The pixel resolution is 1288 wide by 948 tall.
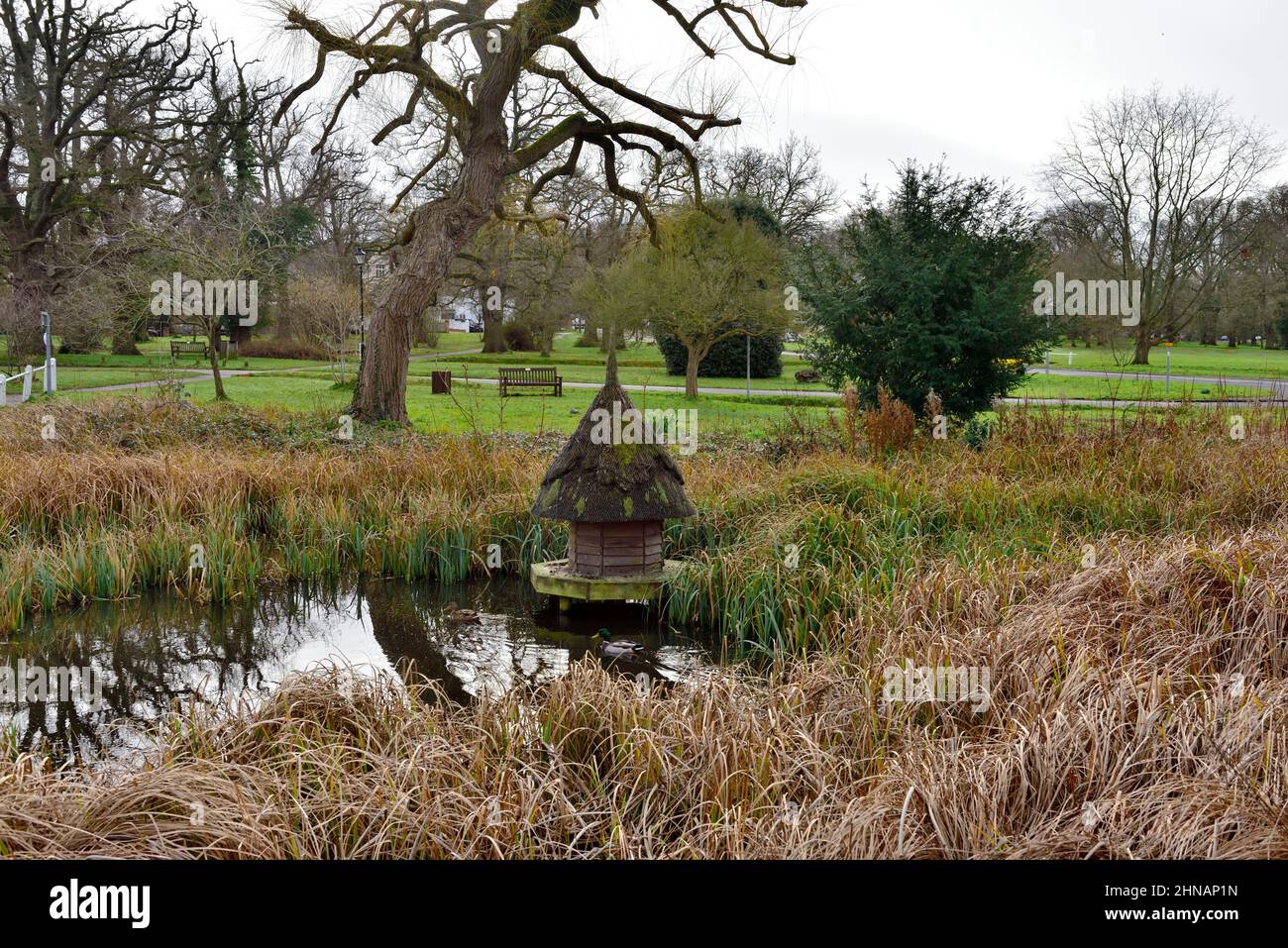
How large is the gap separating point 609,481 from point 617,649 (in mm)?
1277

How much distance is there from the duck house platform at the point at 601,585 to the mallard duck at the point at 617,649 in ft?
1.89

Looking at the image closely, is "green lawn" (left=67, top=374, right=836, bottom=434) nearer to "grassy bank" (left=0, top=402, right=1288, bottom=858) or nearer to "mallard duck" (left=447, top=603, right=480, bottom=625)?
"grassy bank" (left=0, top=402, right=1288, bottom=858)

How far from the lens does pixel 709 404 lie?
73.2 feet

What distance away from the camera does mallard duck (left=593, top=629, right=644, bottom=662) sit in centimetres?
674

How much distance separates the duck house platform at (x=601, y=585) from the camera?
25.1ft

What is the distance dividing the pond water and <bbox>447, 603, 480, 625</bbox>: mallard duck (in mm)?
20

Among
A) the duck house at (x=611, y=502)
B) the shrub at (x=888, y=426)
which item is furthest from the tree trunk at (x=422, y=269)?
the duck house at (x=611, y=502)

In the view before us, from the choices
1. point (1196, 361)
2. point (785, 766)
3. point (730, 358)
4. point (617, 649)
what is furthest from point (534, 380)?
point (1196, 361)

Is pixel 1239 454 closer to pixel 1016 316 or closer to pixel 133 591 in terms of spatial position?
pixel 1016 316

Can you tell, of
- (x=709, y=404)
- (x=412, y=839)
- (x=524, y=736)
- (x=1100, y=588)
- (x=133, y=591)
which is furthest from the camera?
(x=709, y=404)

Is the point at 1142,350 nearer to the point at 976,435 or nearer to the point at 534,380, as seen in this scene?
the point at 534,380

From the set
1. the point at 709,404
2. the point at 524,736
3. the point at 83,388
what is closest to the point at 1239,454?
the point at 524,736

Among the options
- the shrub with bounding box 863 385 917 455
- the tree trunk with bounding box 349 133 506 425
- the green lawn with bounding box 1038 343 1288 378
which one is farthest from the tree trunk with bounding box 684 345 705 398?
the shrub with bounding box 863 385 917 455
